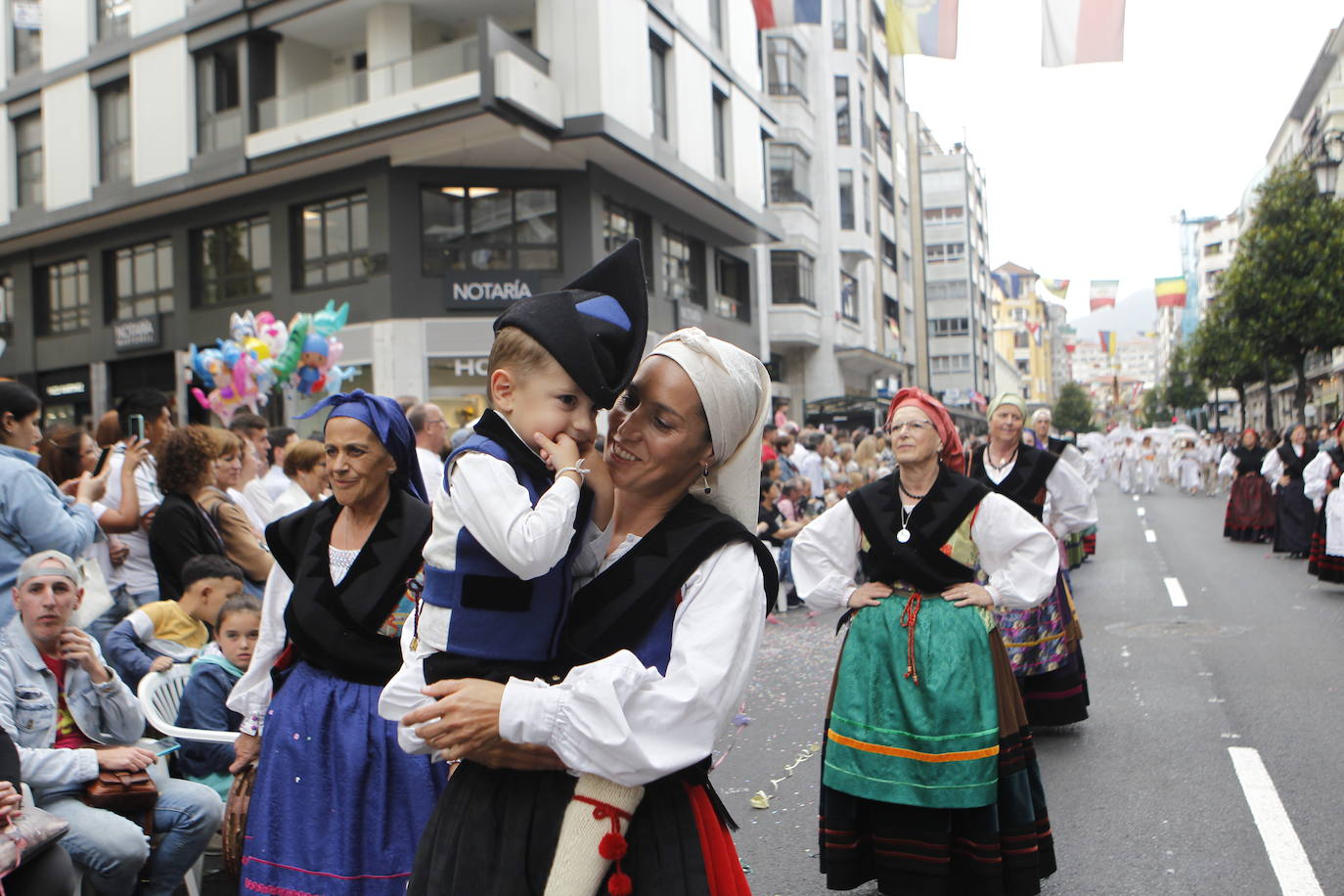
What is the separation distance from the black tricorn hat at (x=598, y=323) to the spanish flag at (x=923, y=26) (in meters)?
13.4

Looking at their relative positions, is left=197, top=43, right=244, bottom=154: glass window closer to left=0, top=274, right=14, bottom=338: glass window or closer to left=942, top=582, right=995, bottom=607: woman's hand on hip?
left=0, top=274, right=14, bottom=338: glass window

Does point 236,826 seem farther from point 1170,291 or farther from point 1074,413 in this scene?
point 1074,413

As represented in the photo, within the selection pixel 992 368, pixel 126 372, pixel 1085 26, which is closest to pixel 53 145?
pixel 126 372

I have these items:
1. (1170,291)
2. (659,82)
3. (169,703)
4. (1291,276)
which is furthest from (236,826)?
(1170,291)

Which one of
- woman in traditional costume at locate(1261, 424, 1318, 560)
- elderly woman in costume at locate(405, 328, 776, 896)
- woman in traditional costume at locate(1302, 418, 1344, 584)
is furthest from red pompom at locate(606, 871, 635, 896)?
woman in traditional costume at locate(1261, 424, 1318, 560)

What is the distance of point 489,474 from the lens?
6.50 feet

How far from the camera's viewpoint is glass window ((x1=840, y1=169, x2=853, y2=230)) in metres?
40.7

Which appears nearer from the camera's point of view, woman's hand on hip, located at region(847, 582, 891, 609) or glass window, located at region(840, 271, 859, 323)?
woman's hand on hip, located at region(847, 582, 891, 609)

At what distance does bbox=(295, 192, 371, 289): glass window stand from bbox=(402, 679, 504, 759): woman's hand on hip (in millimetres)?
20278

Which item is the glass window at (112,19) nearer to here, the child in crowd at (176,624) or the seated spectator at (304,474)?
the seated spectator at (304,474)

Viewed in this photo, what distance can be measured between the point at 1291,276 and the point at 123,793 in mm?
33116

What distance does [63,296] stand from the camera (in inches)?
1033

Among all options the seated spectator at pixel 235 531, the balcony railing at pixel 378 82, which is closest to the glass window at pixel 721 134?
the balcony railing at pixel 378 82

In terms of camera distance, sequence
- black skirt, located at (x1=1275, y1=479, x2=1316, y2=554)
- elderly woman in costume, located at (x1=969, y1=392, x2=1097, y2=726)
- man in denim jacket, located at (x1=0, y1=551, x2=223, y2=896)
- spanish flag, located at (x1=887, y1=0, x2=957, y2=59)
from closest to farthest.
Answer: man in denim jacket, located at (x1=0, y1=551, x2=223, y2=896) < elderly woman in costume, located at (x1=969, y1=392, x2=1097, y2=726) < spanish flag, located at (x1=887, y1=0, x2=957, y2=59) < black skirt, located at (x1=1275, y1=479, x2=1316, y2=554)
